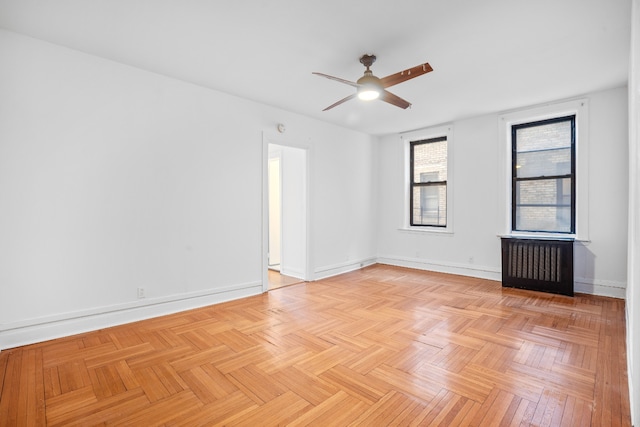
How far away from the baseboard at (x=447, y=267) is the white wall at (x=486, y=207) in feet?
0.05

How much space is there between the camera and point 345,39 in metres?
2.66

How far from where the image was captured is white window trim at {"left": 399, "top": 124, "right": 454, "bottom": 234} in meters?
5.42

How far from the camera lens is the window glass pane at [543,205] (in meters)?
4.46

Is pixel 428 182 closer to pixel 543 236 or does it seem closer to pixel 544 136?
pixel 544 136

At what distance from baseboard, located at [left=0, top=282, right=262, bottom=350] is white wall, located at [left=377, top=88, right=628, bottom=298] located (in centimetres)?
345

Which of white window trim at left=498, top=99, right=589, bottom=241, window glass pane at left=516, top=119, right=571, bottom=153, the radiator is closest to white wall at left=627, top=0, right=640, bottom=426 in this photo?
the radiator

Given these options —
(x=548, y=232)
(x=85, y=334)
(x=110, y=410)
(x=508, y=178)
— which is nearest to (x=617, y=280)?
(x=548, y=232)

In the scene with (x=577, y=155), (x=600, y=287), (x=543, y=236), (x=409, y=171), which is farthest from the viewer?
(x=409, y=171)

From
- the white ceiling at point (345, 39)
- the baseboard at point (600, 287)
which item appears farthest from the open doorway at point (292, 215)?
the baseboard at point (600, 287)

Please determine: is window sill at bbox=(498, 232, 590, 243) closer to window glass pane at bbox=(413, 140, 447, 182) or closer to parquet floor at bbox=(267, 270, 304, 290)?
window glass pane at bbox=(413, 140, 447, 182)

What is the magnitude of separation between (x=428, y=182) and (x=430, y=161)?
0.39 meters

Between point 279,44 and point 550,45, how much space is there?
2376mm

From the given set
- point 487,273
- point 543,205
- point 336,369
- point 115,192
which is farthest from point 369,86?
point 487,273

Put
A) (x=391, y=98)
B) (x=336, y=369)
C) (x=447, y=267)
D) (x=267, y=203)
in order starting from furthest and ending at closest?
(x=447, y=267)
(x=267, y=203)
(x=391, y=98)
(x=336, y=369)
